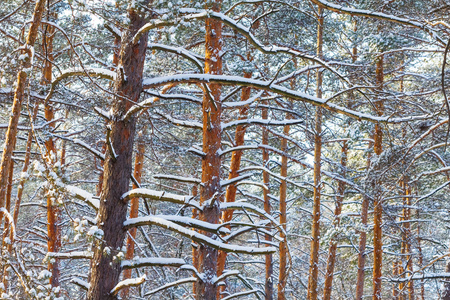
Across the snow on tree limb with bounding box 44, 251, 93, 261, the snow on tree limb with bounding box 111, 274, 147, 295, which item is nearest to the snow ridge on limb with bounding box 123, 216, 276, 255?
the snow on tree limb with bounding box 111, 274, 147, 295

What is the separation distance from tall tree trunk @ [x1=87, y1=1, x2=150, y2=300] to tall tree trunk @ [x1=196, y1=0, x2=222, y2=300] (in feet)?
5.45

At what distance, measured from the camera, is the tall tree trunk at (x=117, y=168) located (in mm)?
4066

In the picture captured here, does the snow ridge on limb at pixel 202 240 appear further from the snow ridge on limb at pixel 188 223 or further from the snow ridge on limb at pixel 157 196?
the snow ridge on limb at pixel 157 196

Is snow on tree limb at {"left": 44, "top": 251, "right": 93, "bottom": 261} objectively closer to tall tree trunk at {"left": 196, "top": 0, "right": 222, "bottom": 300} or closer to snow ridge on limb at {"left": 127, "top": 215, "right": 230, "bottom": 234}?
snow ridge on limb at {"left": 127, "top": 215, "right": 230, "bottom": 234}

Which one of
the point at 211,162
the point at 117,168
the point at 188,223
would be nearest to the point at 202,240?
the point at 188,223

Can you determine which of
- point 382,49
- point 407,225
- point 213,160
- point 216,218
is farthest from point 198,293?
point 407,225

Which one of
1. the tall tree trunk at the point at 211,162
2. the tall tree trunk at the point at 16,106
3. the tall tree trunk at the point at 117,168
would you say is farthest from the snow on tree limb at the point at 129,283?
the tall tree trunk at the point at 211,162

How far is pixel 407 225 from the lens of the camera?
15.1 metres

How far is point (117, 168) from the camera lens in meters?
4.24

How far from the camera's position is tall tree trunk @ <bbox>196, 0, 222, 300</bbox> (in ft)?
20.0

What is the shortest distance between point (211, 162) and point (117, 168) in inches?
97.1

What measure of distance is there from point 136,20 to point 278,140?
28.1 ft

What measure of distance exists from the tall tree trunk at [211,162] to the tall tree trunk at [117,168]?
1663 mm

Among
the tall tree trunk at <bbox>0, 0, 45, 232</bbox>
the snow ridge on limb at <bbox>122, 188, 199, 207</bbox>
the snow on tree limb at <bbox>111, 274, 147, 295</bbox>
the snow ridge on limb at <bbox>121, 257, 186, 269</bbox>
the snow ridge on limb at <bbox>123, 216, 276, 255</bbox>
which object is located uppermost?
the tall tree trunk at <bbox>0, 0, 45, 232</bbox>
